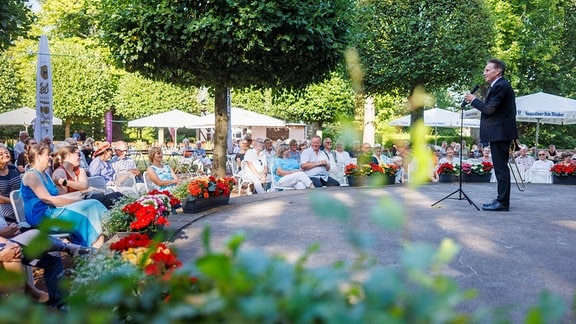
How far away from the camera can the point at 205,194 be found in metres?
6.88

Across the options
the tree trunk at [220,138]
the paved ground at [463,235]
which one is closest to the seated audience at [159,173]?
the paved ground at [463,235]

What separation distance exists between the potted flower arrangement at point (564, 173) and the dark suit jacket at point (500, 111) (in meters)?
4.92

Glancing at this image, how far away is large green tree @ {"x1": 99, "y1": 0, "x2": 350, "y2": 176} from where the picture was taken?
8609 mm

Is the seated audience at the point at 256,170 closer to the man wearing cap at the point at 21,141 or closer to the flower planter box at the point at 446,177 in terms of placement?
the flower planter box at the point at 446,177

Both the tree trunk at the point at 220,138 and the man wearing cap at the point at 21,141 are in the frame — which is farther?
the tree trunk at the point at 220,138

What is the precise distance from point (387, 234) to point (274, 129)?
134 ft

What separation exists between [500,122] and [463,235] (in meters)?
2.07

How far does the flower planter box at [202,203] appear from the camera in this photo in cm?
676

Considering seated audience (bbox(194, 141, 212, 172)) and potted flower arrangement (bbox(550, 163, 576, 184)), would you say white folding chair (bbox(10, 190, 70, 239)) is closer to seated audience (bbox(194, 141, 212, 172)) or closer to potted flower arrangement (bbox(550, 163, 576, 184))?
potted flower arrangement (bbox(550, 163, 576, 184))

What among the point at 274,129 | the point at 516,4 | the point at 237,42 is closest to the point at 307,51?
the point at 237,42

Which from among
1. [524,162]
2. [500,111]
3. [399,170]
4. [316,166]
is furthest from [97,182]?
[524,162]

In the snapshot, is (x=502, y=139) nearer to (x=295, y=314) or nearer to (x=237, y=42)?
(x=237, y=42)

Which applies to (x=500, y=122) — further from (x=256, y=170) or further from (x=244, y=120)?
(x=244, y=120)

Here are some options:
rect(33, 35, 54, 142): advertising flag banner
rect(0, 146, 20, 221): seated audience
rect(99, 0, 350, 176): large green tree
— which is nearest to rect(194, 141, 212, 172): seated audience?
rect(33, 35, 54, 142): advertising flag banner
